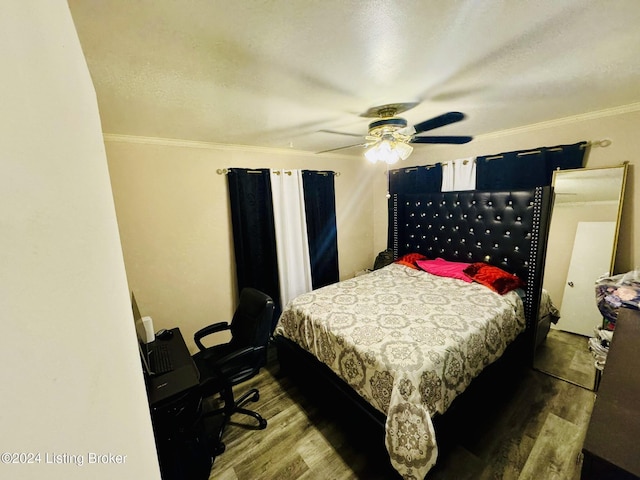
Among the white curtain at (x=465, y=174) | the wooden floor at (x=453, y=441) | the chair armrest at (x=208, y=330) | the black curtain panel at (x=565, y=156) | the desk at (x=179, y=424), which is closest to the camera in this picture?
the desk at (x=179, y=424)

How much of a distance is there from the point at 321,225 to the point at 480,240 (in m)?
1.93

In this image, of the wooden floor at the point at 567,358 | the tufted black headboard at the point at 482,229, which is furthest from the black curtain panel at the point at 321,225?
the wooden floor at the point at 567,358

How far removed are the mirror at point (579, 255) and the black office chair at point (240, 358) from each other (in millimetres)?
2587

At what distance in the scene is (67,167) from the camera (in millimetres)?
452

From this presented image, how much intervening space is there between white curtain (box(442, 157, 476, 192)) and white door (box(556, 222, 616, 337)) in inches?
42.1

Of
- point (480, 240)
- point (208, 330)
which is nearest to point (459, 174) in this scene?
point (480, 240)

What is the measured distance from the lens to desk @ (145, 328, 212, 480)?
1362mm

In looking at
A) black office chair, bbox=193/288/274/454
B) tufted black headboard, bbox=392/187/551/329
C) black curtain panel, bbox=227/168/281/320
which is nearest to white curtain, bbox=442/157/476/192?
tufted black headboard, bbox=392/187/551/329

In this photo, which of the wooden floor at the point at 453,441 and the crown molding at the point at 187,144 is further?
the crown molding at the point at 187,144

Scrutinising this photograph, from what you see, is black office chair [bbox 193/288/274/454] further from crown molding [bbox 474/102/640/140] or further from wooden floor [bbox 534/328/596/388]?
crown molding [bbox 474/102/640/140]

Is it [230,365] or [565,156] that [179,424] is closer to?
[230,365]

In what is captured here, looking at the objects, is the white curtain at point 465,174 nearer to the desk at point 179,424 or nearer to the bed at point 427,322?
the bed at point 427,322

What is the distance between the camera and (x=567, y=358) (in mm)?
2379

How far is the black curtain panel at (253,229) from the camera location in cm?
275
